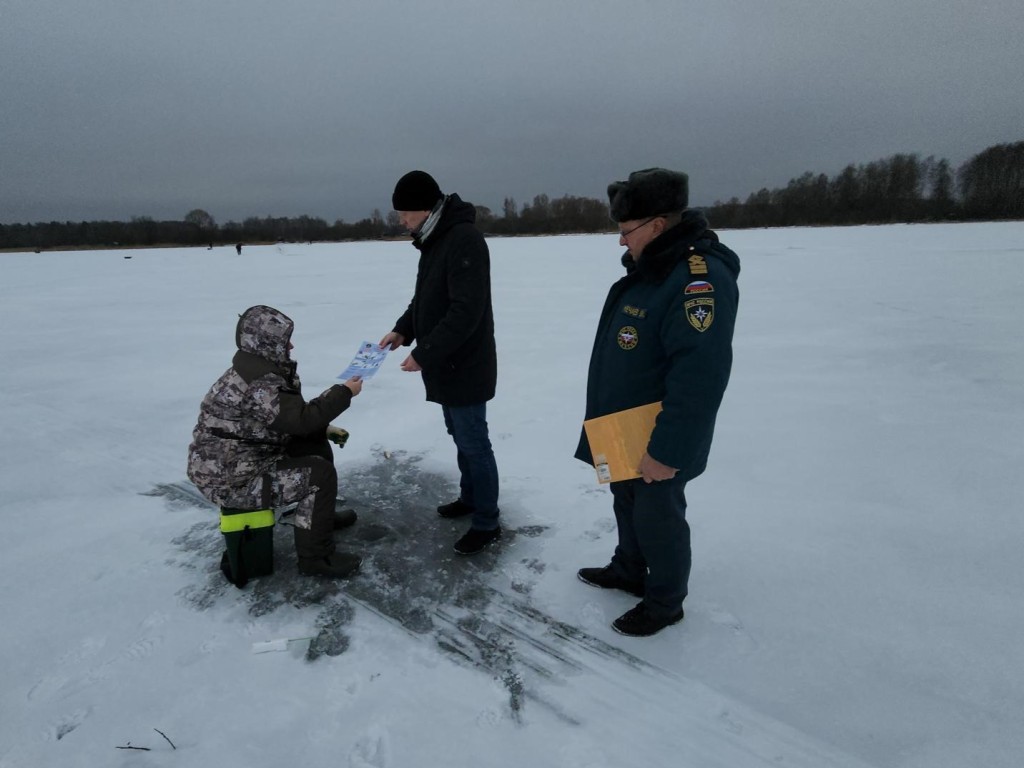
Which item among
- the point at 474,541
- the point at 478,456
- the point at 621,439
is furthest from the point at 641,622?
the point at 478,456

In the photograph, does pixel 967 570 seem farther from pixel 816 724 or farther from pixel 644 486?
pixel 644 486

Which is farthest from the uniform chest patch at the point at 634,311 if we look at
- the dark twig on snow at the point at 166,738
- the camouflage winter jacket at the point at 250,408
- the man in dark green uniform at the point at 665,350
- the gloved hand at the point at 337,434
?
the dark twig on snow at the point at 166,738

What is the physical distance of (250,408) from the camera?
2340mm

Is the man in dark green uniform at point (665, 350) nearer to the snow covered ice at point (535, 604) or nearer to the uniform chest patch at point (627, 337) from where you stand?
the uniform chest patch at point (627, 337)

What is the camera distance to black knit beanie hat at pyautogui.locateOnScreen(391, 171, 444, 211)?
2.56 m

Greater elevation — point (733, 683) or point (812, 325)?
point (812, 325)

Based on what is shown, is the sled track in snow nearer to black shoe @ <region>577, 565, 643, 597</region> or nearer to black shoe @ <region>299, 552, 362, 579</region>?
black shoe @ <region>299, 552, 362, 579</region>

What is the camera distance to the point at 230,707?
1966mm

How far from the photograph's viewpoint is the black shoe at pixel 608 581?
2523 millimetres

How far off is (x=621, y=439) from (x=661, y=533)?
1.36 ft

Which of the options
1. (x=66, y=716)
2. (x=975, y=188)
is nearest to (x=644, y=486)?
(x=66, y=716)

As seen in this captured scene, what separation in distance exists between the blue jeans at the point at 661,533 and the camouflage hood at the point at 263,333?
159 cm

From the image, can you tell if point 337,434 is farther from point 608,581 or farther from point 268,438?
point 608,581

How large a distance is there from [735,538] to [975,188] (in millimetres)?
75185
